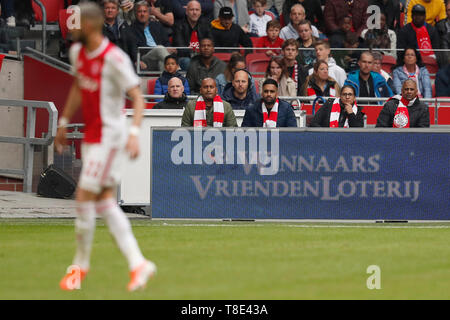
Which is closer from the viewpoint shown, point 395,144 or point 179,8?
point 395,144

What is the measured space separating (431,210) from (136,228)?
397 cm

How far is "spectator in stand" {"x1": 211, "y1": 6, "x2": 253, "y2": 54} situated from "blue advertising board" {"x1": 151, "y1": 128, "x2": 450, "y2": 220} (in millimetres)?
6611

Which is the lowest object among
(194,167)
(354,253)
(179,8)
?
(354,253)

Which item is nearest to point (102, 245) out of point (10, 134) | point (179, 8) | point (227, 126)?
point (227, 126)

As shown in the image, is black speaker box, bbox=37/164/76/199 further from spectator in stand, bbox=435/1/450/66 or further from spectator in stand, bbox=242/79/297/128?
spectator in stand, bbox=435/1/450/66

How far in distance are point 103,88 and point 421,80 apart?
1238cm

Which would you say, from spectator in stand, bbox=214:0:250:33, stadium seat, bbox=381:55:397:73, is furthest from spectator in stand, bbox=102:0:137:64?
stadium seat, bbox=381:55:397:73

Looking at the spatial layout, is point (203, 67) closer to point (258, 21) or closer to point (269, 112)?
point (258, 21)

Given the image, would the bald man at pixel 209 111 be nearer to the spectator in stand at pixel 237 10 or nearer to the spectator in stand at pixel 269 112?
the spectator in stand at pixel 269 112

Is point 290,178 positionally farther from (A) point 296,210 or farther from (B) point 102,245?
(B) point 102,245

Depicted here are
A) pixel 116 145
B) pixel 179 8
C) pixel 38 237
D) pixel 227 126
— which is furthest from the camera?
pixel 179 8

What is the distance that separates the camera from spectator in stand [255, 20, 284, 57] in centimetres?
2006

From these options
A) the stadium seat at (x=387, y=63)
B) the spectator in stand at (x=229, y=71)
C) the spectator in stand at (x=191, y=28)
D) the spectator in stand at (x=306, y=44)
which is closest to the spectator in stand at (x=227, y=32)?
the spectator in stand at (x=191, y=28)

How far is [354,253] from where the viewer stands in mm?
10977
